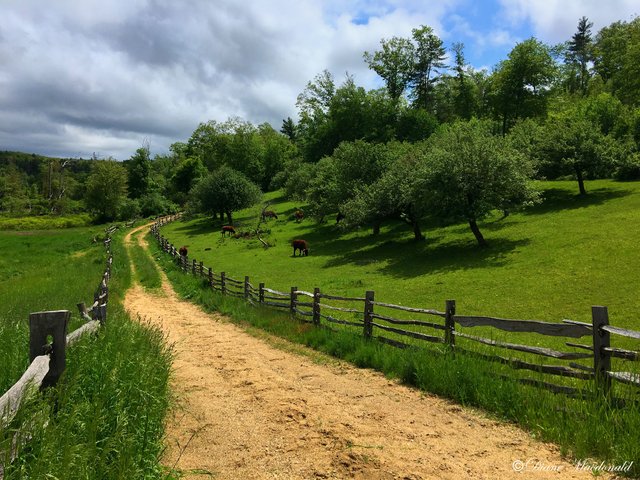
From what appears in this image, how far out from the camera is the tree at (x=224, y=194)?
54125mm

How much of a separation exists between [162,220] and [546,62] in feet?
190

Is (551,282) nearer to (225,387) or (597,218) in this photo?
(597,218)

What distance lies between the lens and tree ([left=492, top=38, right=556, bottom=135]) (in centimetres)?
5028

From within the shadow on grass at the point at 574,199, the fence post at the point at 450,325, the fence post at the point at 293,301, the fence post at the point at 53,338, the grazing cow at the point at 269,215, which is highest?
the shadow on grass at the point at 574,199

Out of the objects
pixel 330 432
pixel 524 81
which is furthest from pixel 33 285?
pixel 524 81

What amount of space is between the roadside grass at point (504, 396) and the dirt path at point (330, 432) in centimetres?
28

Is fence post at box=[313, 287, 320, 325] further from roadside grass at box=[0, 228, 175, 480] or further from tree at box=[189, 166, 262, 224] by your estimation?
tree at box=[189, 166, 262, 224]

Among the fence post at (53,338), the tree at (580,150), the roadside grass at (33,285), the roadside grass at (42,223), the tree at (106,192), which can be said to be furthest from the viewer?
the tree at (106,192)

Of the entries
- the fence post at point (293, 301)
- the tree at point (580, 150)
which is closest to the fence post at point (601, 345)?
the fence post at point (293, 301)

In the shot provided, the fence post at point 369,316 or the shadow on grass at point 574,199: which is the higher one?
the shadow on grass at point 574,199

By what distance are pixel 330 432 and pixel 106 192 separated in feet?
279

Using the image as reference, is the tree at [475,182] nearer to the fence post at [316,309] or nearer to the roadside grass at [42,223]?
the fence post at [316,309]

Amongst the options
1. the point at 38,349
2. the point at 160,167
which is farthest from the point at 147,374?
the point at 160,167

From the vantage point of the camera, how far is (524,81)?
52.2m
